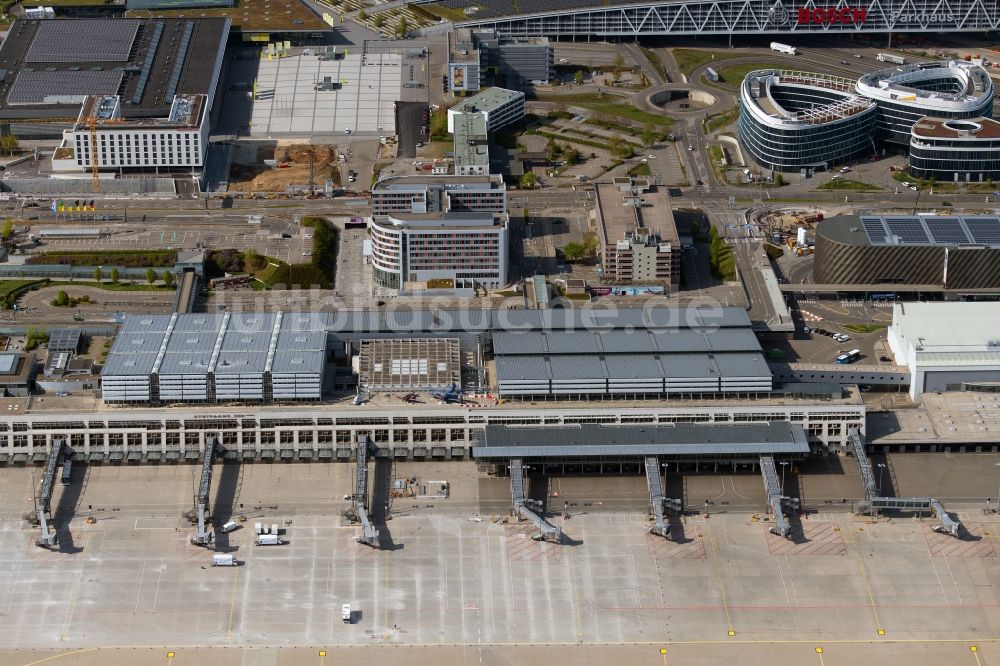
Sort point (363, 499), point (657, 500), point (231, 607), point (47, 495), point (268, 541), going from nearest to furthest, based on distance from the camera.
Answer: point (231, 607), point (268, 541), point (47, 495), point (657, 500), point (363, 499)

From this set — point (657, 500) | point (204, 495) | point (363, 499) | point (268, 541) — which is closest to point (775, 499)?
point (657, 500)

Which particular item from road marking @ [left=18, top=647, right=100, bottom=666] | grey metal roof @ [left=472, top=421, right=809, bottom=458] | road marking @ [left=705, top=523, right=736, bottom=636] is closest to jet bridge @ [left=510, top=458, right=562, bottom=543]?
grey metal roof @ [left=472, top=421, right=809, bottom=458]

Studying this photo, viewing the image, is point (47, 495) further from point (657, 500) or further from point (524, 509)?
point (657, 500)

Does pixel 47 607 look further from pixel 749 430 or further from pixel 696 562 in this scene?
pixel 749 430

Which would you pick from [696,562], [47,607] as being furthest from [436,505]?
[47,607]

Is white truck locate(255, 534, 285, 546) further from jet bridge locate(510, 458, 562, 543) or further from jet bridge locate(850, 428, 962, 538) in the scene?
jet bridge locate(850, 428, 962, 538)

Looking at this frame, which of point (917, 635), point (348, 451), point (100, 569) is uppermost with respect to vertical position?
point (348, 451)
